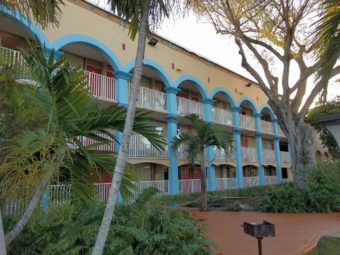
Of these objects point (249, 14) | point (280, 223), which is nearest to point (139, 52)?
point (280, 223)

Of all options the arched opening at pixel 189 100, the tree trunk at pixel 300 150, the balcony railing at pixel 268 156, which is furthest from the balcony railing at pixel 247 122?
the tree trunk at pixel 300 150

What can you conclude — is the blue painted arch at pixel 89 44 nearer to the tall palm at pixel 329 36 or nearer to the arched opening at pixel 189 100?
the arched opening at pixel 189 100

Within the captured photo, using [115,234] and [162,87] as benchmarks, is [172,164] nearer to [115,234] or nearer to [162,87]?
[162,87]

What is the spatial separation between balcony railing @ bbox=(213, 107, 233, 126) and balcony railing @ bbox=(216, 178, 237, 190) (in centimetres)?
378

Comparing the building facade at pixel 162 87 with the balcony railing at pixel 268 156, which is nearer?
the building facade at pixel 162 87

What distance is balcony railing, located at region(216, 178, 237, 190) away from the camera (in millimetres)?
22281

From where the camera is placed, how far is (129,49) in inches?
674

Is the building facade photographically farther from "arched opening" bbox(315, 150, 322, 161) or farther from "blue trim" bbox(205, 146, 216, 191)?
"arched opening" bbox(315, 150, 322, 161)

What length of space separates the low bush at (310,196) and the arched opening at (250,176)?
398 inches

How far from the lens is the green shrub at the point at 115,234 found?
5.05 metres

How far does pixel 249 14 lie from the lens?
703 inches

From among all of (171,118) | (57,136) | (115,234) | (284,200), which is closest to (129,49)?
(171,118)

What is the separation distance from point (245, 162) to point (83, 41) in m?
15.5

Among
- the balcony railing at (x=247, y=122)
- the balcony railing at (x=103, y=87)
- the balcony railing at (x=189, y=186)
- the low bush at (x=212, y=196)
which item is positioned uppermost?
the balcony railing at (x=247, y=122)
